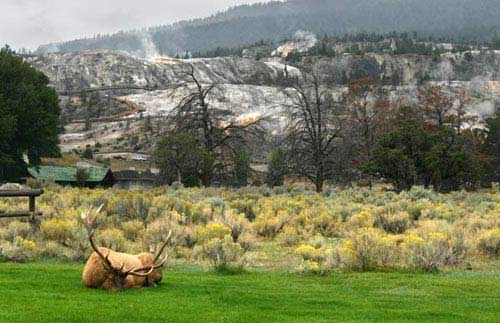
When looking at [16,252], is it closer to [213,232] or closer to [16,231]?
[16,231]

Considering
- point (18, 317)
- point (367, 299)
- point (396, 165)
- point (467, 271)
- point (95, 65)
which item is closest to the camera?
point (18, 317)

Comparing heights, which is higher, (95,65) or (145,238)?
(95,65)

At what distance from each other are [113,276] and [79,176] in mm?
54120

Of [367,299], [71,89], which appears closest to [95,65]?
[71,89]

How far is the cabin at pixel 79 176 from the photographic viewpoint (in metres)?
62.2

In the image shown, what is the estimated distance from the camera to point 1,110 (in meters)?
44.1

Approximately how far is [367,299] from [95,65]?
575 ft

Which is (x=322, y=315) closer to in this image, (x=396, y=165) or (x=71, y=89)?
(x=396, y=165)

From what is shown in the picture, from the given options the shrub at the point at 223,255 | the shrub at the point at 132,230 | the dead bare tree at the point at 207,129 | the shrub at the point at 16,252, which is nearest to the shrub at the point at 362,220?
the shrub at the point at 132,230

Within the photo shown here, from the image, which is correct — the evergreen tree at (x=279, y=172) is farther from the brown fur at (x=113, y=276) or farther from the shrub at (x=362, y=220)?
the brown fur at (x=113, y=276)

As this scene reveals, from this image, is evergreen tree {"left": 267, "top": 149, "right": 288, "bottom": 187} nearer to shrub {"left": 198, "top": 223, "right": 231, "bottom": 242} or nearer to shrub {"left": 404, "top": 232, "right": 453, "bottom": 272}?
shrub {"left": 198, "top": 223, "right": 231, "bottom": 242}

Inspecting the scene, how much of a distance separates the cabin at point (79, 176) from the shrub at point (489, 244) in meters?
49.2

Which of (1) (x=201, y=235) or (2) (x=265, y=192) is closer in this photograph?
(1) (x=201, y=235)

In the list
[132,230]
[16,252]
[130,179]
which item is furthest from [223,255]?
[130,179]
